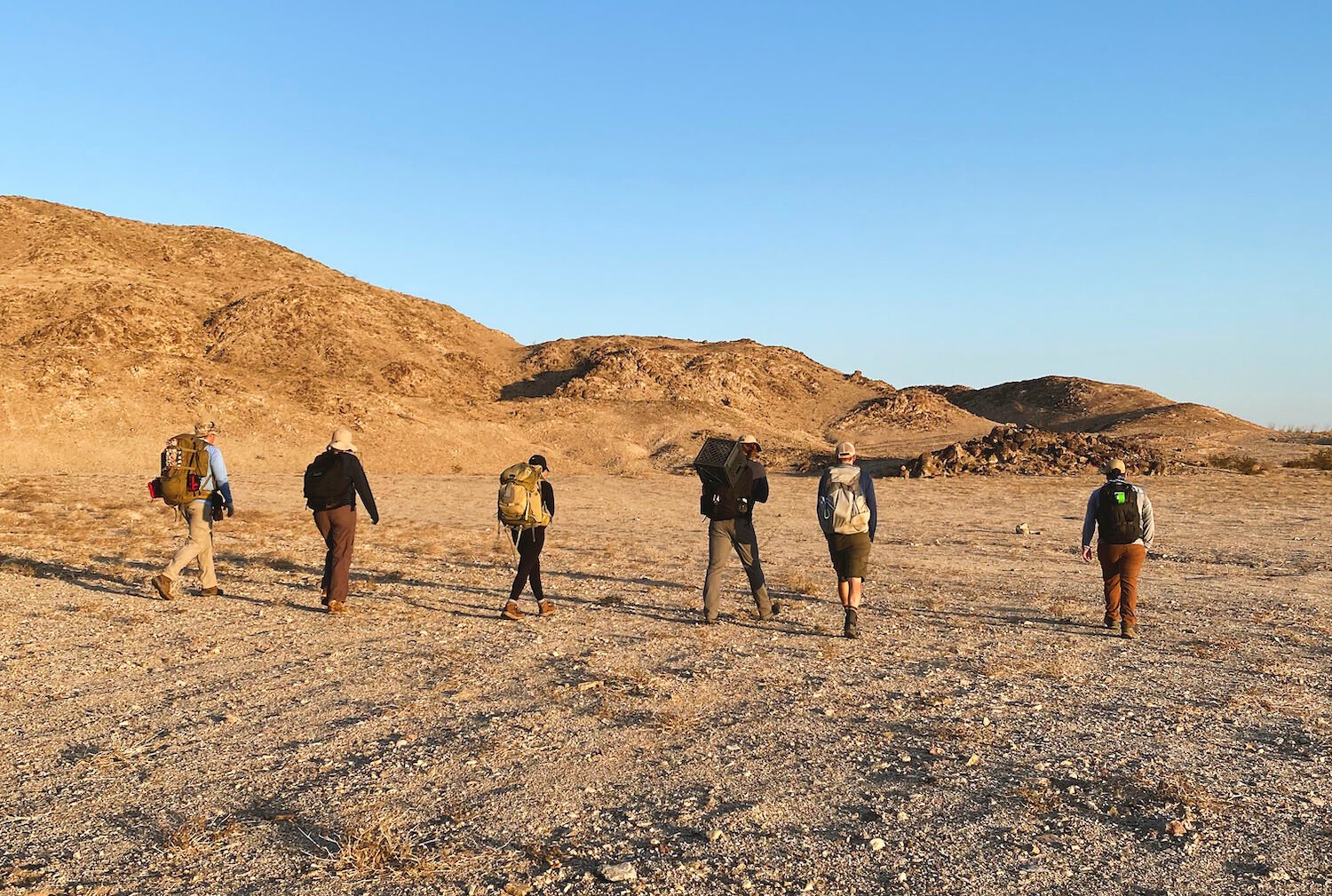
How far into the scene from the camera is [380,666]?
8.11 m

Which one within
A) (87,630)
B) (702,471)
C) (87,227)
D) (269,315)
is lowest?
(87,630)

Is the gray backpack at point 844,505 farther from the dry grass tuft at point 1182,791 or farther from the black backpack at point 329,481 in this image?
the black backpack at point 329,481

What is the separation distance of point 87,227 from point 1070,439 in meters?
67.9

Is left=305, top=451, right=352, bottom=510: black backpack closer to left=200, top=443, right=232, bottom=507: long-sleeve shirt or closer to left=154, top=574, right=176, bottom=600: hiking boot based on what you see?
left=200, top=443, right=232, bottom=507: long-sleeve shirt

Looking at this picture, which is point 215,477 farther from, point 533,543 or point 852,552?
point 852,552

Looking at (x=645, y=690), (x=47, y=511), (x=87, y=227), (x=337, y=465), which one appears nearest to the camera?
(x=645, y=690)

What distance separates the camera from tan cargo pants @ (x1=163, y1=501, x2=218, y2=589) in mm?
10859

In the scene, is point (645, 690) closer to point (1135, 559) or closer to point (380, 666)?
point (380, 666)

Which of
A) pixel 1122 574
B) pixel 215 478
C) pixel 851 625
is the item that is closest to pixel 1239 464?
pixel 1122 574

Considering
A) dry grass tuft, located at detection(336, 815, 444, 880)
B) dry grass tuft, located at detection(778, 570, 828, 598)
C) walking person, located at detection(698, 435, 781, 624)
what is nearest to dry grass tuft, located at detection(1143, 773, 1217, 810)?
dry grass tuft, located at detection(336, 815, 444, 880)

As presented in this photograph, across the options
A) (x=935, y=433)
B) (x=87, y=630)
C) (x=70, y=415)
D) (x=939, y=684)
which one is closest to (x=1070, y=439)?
(x=935, y=433)

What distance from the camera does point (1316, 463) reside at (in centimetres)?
3641

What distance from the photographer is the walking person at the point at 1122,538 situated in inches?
373

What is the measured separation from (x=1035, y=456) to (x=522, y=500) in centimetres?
3443
